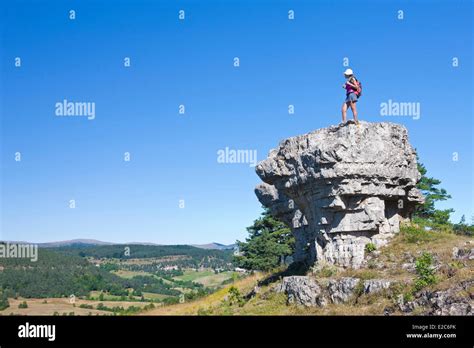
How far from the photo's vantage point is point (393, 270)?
21359 mm

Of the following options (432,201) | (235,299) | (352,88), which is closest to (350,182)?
(352,88)

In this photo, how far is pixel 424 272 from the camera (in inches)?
755

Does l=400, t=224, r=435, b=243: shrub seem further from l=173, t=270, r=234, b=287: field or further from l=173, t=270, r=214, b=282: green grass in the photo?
l=173, t=270, r=214, b=282: green grass

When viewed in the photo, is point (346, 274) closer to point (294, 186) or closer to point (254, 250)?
point (294, 186)

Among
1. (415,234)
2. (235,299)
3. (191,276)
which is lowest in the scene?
(191,276)

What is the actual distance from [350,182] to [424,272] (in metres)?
5.11

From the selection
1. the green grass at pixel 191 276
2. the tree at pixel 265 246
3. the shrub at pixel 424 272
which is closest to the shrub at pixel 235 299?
the shrub at pixel 424 272

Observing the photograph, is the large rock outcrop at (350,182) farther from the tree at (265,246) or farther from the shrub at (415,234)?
the tree at (265,246)

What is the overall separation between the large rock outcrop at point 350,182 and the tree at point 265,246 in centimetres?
2336

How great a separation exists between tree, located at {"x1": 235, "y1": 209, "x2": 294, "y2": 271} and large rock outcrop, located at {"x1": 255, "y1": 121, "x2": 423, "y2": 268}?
23.4 m

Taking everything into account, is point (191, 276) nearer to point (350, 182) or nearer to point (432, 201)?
point (432, 201)
